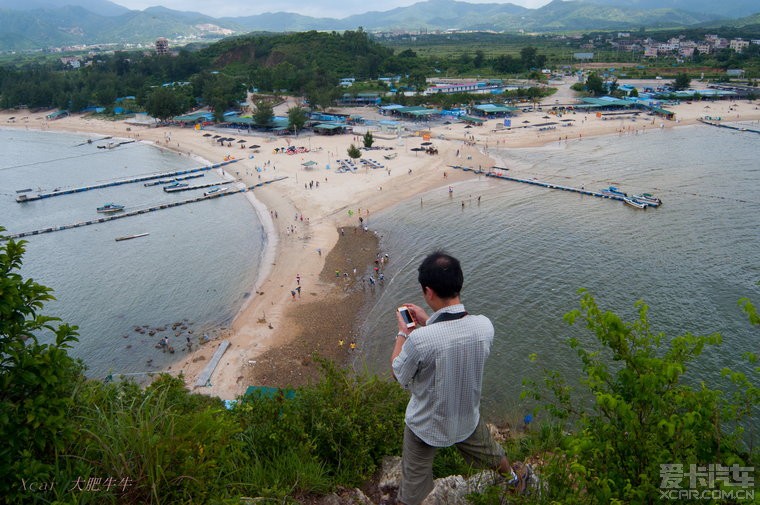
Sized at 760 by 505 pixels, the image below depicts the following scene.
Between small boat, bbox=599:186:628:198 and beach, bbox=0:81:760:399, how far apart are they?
39.3ft

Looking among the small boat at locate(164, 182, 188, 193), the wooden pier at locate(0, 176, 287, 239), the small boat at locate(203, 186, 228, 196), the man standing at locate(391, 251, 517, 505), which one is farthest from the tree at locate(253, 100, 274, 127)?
the man standing at locate(391, 251, 517, 505)

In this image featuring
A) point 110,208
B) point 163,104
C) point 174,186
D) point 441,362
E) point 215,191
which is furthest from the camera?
point 163,104

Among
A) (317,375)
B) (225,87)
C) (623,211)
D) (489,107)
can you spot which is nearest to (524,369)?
(317,375)

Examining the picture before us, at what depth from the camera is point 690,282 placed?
22.8 meters

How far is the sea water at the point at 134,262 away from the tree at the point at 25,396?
7104 millimetres

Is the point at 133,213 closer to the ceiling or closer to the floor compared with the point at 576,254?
closer to the ceiling

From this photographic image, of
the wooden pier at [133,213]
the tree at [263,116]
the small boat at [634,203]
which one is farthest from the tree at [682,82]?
the wooden pier at [133,213]

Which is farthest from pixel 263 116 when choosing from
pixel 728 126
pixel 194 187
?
pixel 728 126

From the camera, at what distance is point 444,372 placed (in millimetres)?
3547

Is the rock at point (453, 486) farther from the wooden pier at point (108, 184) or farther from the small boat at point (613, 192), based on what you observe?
the wooden pier at point (108, 184)

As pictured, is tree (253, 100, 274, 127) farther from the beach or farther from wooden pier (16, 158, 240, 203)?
wooden pier (16, 158, 240, 203)

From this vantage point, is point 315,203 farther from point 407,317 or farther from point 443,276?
point 443,276

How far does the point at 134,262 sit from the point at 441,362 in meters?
29.9

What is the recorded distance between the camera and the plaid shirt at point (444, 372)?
11.4 feet
